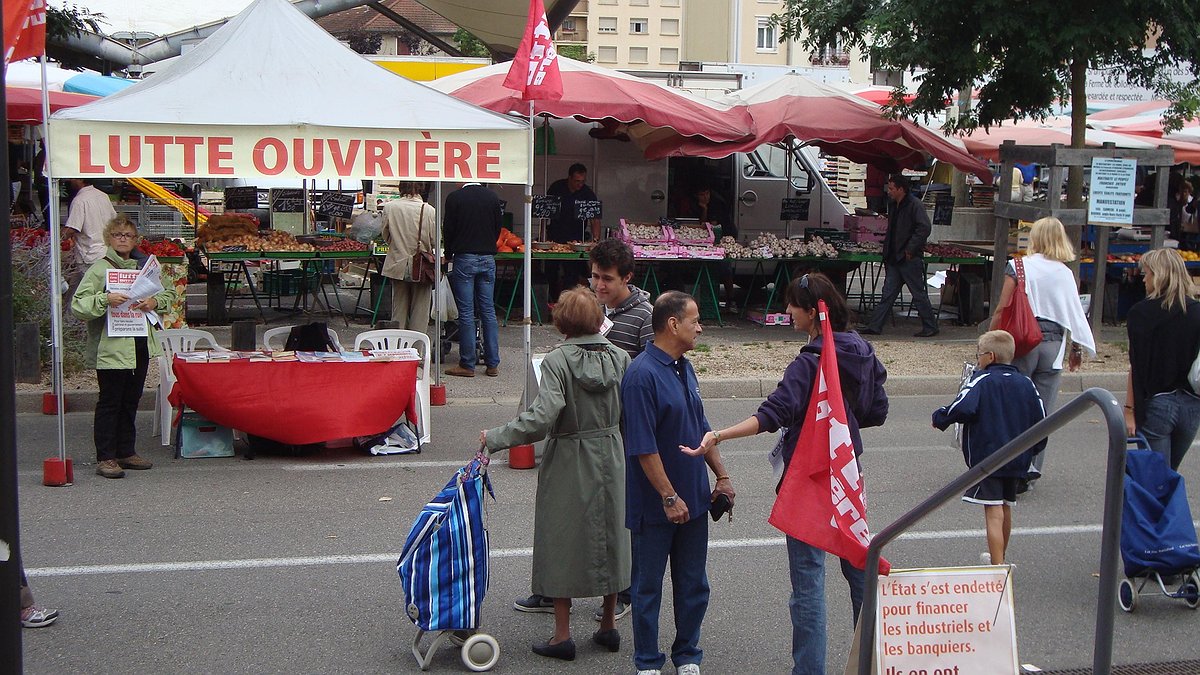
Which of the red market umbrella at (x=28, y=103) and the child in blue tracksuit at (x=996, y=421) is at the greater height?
the red market umbrella at (x=28, y=103)

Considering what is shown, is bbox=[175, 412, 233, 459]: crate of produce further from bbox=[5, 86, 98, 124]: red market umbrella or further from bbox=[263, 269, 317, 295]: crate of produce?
bbox=[263, 269, 317, 295]: crate of produce

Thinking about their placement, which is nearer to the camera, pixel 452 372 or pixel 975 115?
pixel 452 372

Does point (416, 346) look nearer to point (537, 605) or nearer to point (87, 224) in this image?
point (87, 224)

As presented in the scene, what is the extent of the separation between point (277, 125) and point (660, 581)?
4792 mm

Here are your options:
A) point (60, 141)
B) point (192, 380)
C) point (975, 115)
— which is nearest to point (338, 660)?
point (192, 380)

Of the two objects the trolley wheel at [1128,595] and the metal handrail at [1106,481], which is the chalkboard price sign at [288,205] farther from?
the metal handrail at [1106,481]

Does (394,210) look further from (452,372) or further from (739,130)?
(739,130)

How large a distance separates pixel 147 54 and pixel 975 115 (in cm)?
1595

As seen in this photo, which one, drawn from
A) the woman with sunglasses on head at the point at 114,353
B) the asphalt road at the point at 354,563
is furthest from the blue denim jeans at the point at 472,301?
the woman with sunglasses on head at the point at 114,353

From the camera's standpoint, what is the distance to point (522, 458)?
8.34m

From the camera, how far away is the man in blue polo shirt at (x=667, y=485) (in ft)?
14.7

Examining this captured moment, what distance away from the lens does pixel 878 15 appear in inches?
485

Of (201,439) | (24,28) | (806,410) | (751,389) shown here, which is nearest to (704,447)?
(806,410)

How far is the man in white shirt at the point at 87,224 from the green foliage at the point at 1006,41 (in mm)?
8076
